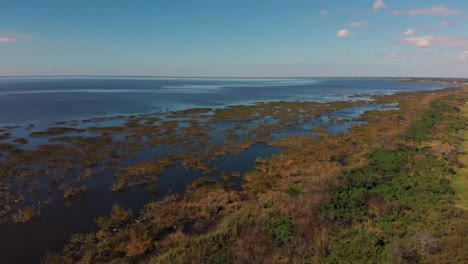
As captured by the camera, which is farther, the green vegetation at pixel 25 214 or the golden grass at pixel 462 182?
the golden grass at pixel 462 182

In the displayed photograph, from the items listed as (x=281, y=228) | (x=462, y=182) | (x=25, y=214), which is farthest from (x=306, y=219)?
(x=25, y=214)

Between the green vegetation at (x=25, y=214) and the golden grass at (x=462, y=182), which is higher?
the golden grass at (x=462, y=182)

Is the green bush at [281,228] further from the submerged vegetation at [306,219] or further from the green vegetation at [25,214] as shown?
the green vegetation at [25,214]

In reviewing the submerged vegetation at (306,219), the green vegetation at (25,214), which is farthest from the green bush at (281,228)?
the green vegetation at (25,214)

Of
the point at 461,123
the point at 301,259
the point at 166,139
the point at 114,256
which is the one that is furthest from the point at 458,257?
the point at 461,123

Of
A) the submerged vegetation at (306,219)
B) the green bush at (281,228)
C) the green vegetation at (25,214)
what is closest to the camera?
the submerged vegetation at (306,219)

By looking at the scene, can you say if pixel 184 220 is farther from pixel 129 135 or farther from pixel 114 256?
pixel 129 135

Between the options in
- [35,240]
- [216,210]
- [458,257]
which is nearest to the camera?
[458,257]

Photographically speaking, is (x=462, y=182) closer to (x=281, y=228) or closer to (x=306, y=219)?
(x=306, y=219)
